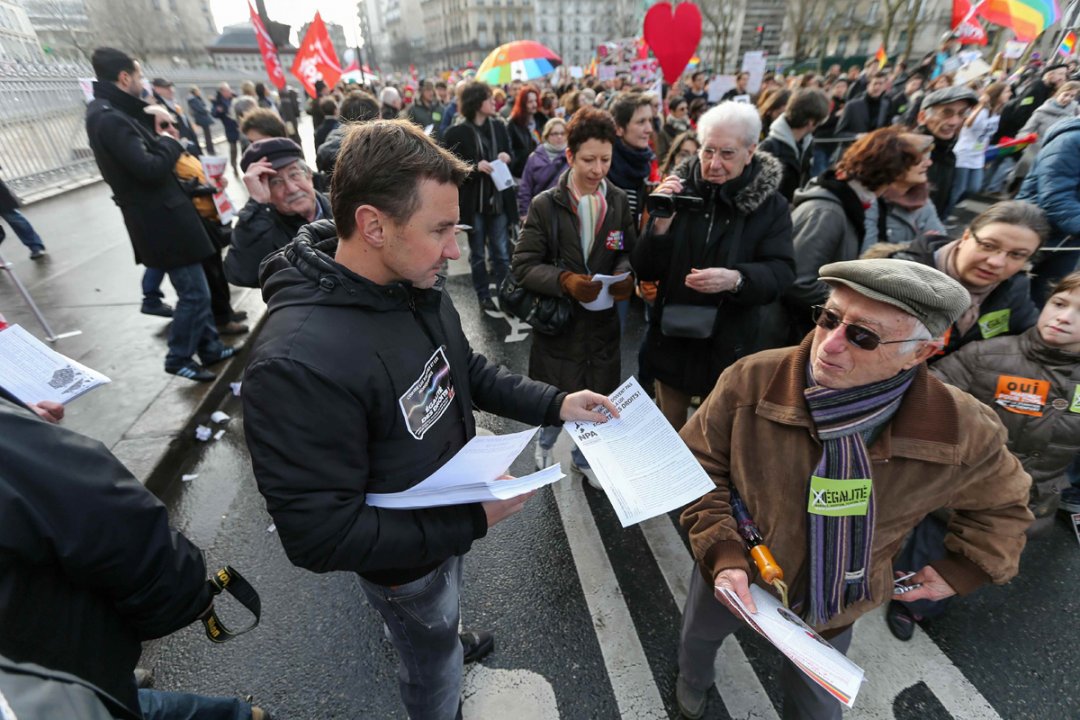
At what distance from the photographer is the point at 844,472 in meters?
1.46

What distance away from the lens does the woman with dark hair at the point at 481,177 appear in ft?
17.7

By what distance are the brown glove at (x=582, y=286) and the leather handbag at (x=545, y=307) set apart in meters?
0.15

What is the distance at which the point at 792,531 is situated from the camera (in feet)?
5.24

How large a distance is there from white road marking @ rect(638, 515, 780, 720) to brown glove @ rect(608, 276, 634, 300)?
1.41m

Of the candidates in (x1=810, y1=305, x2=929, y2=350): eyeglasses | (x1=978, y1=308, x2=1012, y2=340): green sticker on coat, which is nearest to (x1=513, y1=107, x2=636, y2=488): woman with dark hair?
(x1=810, y1=305, x2=929, y2=350): eyeglasses

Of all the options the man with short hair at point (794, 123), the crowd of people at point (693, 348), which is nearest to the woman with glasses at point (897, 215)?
the crowd of people at point (693, 348)

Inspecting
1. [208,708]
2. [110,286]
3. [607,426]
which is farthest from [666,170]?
[110,286]

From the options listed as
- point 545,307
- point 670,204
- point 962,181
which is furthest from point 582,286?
point 962,181

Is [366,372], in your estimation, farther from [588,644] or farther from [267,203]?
[267,203]

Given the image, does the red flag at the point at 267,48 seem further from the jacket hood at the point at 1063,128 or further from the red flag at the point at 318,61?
the jacket hood at the point at 1063,128

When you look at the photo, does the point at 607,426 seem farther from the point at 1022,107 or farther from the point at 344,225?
the point at 1022,107

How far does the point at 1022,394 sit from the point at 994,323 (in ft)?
1.31

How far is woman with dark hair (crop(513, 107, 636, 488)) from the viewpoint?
2730 mm

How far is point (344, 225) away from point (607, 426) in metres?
1.06
